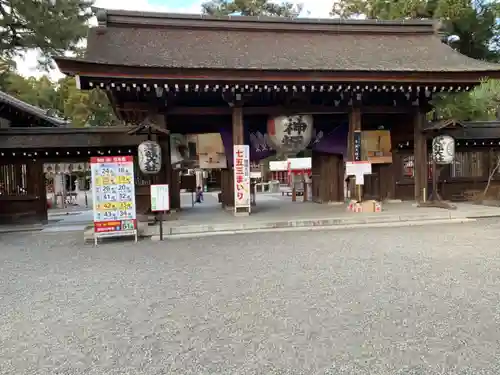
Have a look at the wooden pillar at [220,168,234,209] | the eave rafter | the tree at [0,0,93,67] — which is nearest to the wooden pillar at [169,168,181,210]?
the wooden pillar at [220,168,234,209]

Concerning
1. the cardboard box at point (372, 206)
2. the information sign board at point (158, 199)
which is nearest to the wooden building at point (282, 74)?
the cardboard box at point (372, 206)

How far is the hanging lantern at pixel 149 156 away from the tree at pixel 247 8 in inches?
850

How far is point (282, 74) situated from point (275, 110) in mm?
1457

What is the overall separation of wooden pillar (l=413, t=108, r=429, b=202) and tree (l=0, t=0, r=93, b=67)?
11.6 metres

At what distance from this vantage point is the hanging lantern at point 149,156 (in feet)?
29.5

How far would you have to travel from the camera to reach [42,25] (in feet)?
40.6

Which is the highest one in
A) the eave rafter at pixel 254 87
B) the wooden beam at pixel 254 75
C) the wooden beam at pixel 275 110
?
the wooden beam at pixel 254 75

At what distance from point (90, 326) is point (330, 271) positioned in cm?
293

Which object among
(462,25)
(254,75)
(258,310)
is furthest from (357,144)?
(462,25)

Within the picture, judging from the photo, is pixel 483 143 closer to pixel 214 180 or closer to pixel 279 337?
pixel 279 337

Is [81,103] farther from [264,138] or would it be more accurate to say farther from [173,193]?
[264,138]

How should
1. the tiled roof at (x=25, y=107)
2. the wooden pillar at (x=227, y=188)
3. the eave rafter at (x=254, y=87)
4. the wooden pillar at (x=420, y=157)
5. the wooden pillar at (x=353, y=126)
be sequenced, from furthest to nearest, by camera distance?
the wooden pillar at (x=227, y=188) < the tiled roof at (x=25, y=107) < the wooden pillar at (x=420, y=157) < the wooden pillar at (x=353, y=126) < the eave rafter at (x=254, y=87)

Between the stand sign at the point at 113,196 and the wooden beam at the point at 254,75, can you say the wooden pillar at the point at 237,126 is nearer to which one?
the wooden beam at the point at 254,75

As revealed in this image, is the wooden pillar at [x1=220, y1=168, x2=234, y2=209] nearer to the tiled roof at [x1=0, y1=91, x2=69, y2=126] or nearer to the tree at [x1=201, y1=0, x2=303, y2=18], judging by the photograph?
the tiled roof at [x1=0, y1=91, x2=69, y2=126]
